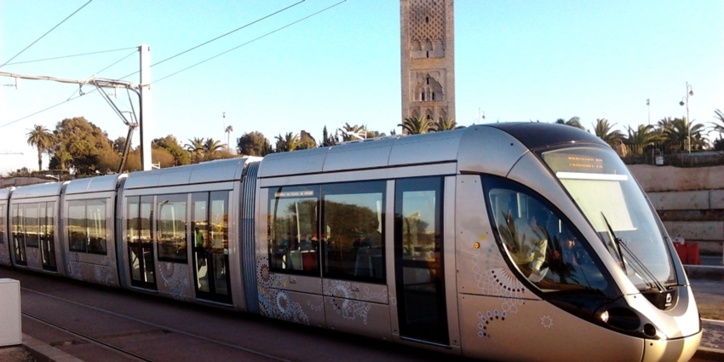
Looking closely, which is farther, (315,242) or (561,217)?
(315,242)

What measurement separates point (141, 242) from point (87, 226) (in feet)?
12.0

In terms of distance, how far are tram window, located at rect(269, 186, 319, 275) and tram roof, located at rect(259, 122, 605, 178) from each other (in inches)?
28.7

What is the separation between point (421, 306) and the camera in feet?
28.9

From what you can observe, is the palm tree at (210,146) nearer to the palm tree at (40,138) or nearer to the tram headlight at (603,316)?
the palm tree at (40,138)

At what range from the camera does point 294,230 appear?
36.9 ft

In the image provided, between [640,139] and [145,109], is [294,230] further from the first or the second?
[640,139]

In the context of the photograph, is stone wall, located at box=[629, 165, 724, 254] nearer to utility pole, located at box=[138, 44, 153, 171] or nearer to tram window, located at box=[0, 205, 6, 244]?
utility pole, located at box=[138, 44, 153, 171]

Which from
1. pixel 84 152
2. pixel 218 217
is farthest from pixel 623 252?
pixel 84 152

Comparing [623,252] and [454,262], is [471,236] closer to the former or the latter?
[454,262]

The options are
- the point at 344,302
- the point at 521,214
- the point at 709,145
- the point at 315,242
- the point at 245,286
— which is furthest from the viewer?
the point at 709,145

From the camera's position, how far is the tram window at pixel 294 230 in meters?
10.8

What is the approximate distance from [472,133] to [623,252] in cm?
230

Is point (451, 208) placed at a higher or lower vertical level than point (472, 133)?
lower

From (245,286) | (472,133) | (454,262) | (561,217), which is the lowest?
(245,286)
